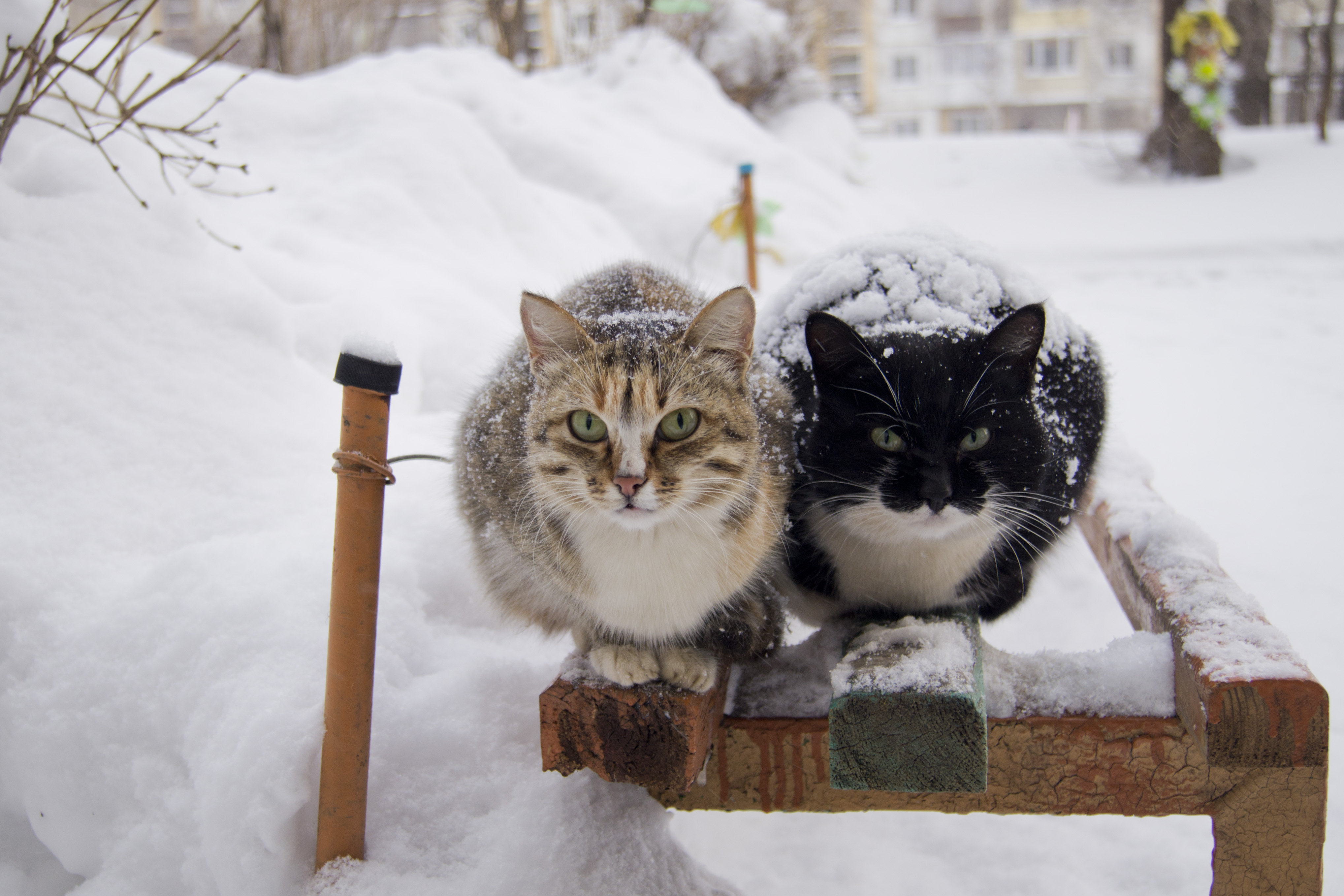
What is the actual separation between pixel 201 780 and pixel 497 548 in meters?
0.53

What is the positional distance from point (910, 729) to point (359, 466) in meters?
0.78

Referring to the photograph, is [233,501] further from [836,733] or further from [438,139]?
[438,139]

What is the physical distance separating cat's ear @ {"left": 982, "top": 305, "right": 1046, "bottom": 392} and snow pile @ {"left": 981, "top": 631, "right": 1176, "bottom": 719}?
435 mm

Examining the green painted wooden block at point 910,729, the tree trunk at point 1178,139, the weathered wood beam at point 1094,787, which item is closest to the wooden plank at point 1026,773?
the weathered wood beam at point 1094,787

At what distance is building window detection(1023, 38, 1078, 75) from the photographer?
2589cm

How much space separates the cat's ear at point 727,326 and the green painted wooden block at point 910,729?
0.49 m

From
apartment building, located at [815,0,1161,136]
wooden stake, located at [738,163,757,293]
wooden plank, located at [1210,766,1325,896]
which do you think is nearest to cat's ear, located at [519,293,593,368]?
wooden plank, located at [1210,766,1325,896]

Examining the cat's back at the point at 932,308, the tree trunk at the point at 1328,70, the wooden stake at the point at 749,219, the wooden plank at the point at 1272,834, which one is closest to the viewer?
the wooden plank at the point at 1272,834

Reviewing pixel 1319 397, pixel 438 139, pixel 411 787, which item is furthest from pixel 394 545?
pixel 1319 397

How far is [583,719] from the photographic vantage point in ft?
4.00

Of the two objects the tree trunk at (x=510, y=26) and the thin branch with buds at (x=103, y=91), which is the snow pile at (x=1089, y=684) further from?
the tree trunk at (x=510, y=26)

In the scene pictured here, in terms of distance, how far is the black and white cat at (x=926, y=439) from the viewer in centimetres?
139

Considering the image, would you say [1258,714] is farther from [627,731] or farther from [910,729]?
[627,731]

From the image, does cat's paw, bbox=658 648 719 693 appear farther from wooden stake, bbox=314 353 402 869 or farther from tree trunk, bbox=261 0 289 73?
tree trunk, bbox=261 0 289 73
